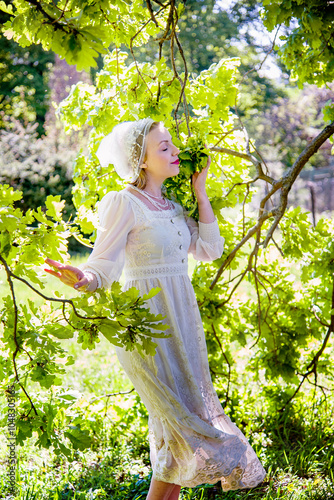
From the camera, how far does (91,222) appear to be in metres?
1.67

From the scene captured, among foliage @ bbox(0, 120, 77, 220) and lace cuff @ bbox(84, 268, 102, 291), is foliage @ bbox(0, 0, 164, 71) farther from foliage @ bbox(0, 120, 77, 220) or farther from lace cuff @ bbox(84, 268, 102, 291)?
foliage @ bbox(0, 120, 77, 220)

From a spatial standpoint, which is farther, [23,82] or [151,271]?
[23,82]

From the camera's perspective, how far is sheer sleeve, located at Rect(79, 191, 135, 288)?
1.87m

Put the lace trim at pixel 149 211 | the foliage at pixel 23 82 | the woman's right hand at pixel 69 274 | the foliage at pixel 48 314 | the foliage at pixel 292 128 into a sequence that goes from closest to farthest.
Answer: the foliage at pixel 48 314 → the woman's right hand at pixel 69 274 → the lace trim at pixel 149 211 → the foliage at pixel 23 82 → the foliage at pixel 292 128

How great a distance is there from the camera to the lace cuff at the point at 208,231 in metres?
2.23

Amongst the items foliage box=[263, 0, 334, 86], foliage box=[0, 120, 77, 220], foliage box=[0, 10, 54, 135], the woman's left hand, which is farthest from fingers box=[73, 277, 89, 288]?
foliage box=[0, 10, 54, 135]

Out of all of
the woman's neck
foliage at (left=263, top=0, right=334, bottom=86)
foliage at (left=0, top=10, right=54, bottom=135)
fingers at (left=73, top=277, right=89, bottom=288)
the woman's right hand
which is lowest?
fingers at (left=73, top=277, right=89, bottom=288)

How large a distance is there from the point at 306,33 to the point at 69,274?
151 cm

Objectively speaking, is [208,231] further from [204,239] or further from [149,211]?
[149,211]

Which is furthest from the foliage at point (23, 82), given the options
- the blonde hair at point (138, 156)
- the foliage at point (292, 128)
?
the blonde hair at point (138, 156)

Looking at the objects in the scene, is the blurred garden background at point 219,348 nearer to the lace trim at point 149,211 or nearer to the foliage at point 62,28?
the foliage at point 62,28

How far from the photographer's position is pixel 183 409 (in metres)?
1.94

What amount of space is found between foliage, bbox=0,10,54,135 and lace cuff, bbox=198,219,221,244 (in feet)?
43.3

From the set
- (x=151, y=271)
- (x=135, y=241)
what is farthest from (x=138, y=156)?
(x=151, y=271)
